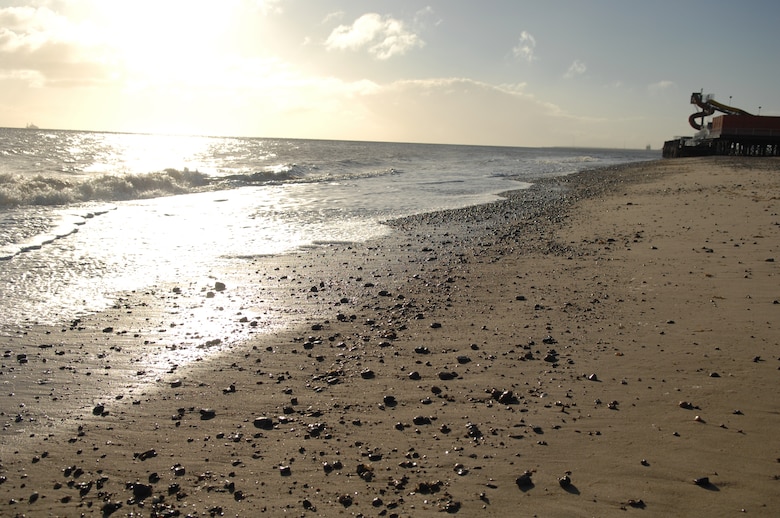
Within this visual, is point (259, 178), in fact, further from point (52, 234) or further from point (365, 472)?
point (365, 472)

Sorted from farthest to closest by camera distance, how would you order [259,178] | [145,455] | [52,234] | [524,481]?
[259,178]
[52,234]
[145,455]
[524,481]

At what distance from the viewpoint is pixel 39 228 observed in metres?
15.2

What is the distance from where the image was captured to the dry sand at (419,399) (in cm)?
377

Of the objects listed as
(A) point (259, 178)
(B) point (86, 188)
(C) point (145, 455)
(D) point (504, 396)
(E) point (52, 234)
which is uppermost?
(A) point (259, 178)

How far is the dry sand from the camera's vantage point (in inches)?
148

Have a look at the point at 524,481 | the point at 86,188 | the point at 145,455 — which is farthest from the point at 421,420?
the point at 86,188

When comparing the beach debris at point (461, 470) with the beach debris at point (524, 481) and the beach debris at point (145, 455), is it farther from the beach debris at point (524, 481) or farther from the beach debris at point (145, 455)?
the beach debris at point (145, 455)

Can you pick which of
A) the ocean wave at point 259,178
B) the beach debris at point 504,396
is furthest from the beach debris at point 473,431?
the ocean wave at point 259,178

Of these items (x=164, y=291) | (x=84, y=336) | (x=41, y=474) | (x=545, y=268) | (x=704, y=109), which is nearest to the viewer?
(x=41, y=474)

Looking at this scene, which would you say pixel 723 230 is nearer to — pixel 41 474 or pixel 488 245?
pixel 488 245

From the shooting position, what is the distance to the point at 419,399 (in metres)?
5.15

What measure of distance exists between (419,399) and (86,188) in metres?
25.2

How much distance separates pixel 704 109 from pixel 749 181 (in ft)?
133

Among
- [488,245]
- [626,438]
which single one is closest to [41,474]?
[626,438]
